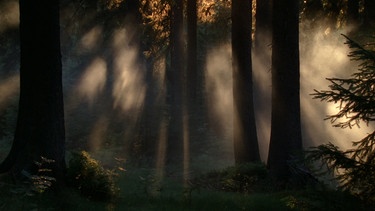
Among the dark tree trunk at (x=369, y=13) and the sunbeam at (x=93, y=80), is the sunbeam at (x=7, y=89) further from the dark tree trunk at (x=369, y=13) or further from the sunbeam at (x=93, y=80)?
the dark tree trunk at (x=369, y=13)

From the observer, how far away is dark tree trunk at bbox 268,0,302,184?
1162 cm

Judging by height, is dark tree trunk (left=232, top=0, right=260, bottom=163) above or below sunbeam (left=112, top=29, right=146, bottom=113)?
below

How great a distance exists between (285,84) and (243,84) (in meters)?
3.45

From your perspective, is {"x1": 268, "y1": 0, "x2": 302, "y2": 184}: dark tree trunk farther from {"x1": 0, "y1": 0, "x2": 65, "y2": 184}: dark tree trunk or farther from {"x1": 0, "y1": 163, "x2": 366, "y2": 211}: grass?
{"x1": 0, "y1": 0, "x2": 65, "y2": 184}: dark tree trunk

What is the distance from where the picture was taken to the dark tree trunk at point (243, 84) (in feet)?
48.4

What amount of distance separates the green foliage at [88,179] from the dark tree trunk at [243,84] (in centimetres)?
705

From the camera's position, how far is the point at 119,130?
1101 inches

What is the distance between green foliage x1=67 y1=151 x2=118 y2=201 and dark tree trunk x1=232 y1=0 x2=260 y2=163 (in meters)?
7.05

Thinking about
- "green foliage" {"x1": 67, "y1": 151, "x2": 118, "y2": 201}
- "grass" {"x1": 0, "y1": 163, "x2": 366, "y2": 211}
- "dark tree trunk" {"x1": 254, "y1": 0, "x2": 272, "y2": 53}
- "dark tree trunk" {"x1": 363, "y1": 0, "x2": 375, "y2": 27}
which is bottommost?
"grass" {"x1": 0, "y1": 163, "x2": 366, "y2": 211}

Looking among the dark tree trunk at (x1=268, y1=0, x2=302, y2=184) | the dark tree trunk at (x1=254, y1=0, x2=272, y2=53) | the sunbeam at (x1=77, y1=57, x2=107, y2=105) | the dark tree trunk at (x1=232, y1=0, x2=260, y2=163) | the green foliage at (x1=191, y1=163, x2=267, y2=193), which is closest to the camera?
the dark tree trunk at (x1=268, y1=0, x2=302, y2=184)

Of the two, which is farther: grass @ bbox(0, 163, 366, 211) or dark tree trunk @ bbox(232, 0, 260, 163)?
dark tree trunk @ bbox(232, 0, 260, 163)

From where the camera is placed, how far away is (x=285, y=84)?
1170cm

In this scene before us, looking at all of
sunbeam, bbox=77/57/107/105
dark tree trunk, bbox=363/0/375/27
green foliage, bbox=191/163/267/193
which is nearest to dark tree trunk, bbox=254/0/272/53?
dark tree trunk, bbox=363/0/375/27

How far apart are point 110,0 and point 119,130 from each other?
26.5ft
